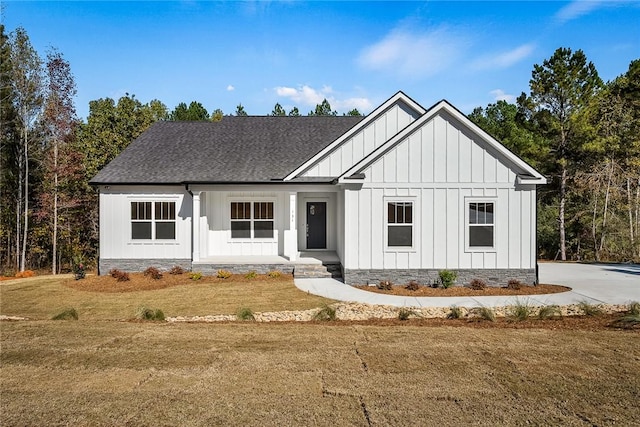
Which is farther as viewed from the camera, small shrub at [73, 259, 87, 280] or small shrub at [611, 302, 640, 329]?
small shrub at [73, 259, 87, 280]

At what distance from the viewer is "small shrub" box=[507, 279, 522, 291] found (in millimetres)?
12867

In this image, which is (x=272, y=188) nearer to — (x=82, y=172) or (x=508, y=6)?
(x=508, y=6)

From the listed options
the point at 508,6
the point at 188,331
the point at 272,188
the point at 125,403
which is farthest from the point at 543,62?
the point at 125,403

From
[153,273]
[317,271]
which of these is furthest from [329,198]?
[153,273]

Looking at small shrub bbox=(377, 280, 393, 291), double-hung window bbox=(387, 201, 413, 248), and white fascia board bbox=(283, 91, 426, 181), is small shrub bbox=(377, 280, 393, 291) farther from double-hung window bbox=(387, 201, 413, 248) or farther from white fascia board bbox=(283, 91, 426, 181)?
white fascia board bbox=(283, 91, 426, 181)

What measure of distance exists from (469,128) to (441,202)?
260 cm

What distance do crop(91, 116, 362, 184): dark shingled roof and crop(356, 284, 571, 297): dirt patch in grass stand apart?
6.71m

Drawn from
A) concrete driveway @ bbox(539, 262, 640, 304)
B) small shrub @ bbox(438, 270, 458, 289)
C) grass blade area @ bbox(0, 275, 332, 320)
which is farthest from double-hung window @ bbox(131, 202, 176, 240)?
concrete driveway @ bbox(539, 262, 640, 304)

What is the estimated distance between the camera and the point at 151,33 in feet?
51.6

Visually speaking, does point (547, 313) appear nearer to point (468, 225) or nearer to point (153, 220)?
point (468, 225)

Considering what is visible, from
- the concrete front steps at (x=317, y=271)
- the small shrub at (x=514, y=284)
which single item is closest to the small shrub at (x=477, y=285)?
the small shrub at (x=514, y=284)

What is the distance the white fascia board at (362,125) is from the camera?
52.0 ft

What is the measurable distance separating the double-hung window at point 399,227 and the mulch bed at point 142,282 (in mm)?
4146

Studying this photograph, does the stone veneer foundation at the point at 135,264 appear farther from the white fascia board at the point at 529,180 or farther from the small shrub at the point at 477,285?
the white fascia board at the point at 529,180
